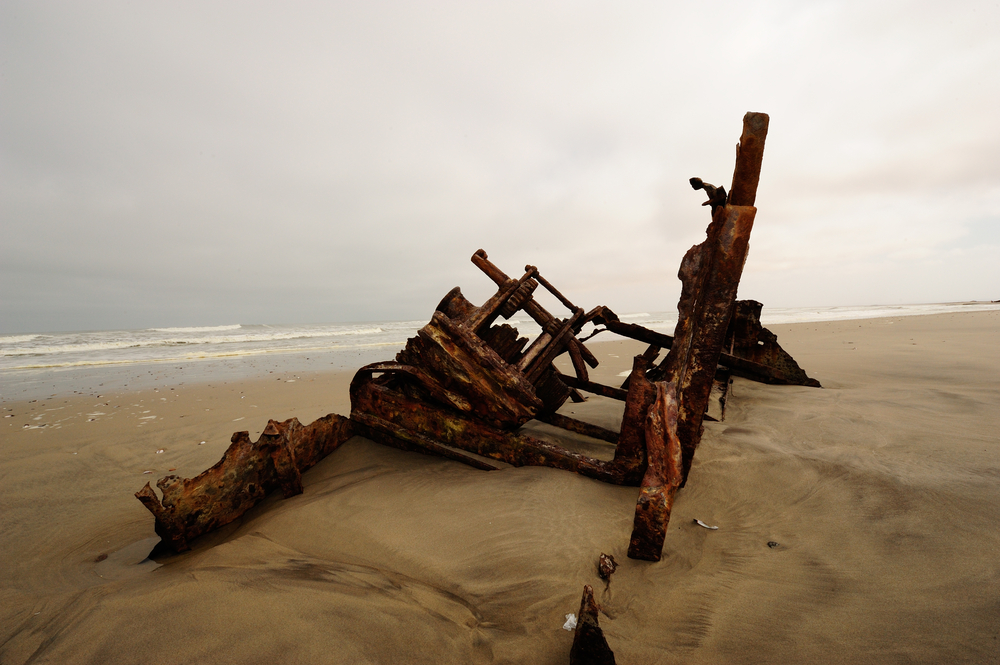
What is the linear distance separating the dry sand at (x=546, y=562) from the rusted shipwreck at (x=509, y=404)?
18cm

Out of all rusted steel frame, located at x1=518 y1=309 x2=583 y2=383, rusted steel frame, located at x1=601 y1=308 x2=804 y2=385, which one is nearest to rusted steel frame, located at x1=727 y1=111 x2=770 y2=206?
rusted steel frame, located at x1=601 y1=308 x2=804 y2=385

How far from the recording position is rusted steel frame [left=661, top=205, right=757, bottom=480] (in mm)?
2852

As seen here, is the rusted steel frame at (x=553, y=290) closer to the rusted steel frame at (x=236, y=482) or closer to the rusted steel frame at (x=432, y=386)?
the rusted steel frame at (x=432, y=386)

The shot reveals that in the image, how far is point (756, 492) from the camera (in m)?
2.85

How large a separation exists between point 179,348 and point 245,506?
75.7 feet

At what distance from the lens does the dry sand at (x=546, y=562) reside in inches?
65.7

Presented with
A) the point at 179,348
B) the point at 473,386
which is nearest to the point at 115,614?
the point at 473,386

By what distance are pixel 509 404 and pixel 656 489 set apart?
1340 mm

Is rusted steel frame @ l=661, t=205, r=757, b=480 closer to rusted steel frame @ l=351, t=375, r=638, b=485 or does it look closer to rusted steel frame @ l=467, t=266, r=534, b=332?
rusted steel frame @ l=351, t=375, r=638, b=485

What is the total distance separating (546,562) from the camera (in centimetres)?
222

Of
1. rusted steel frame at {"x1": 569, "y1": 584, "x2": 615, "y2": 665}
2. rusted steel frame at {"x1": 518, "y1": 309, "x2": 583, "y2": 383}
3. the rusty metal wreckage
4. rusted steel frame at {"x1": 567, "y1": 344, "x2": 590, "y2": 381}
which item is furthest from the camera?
rusted steel frame at {"x1": 567, "y1": 344, "x2": 590, "y2": 381}

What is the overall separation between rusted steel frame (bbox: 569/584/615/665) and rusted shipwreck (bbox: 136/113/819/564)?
73 centimetres

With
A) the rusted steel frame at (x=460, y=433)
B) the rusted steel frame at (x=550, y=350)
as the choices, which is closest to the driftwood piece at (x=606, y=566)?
the rusted steel frame at (x=460, y=433)

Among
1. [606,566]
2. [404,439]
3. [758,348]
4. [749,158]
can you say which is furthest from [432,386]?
[758,348]
